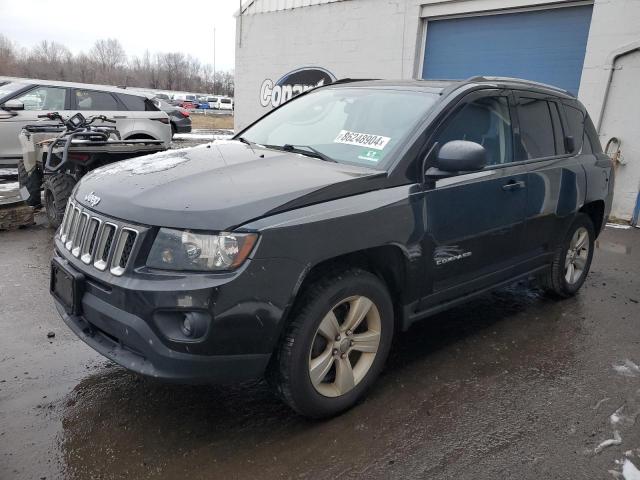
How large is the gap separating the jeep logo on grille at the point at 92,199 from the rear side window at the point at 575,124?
3738mm

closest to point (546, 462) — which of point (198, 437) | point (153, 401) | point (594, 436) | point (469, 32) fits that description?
point (594, 436)

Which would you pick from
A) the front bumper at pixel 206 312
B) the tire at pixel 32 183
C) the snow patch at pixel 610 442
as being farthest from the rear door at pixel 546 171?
the tire at pixel 32 183

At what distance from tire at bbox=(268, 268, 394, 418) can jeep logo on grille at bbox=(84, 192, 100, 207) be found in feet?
3.88

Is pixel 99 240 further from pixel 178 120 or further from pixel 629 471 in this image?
pixel 178 120

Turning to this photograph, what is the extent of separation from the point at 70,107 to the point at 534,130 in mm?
8882

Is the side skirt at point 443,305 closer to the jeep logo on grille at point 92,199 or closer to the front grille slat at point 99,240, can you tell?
the front grille slat at point 99,240

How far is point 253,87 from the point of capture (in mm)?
14289

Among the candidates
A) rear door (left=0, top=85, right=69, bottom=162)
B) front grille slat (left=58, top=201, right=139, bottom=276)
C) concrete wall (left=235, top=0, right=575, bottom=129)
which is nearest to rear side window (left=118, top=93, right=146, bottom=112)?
rear door (left=0, top=85, right=69, bottom=162)

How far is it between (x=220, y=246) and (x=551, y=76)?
7.94m

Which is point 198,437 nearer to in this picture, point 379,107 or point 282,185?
point 282,185

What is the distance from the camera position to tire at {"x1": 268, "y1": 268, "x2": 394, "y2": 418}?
2521 millimetres

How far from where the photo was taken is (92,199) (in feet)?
9.00

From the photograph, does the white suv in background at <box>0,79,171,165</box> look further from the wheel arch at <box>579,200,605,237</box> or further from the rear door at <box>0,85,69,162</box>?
the wheel arch at <box>579,200,605,237</box>

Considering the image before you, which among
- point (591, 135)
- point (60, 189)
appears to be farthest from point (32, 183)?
point (591, 135)
